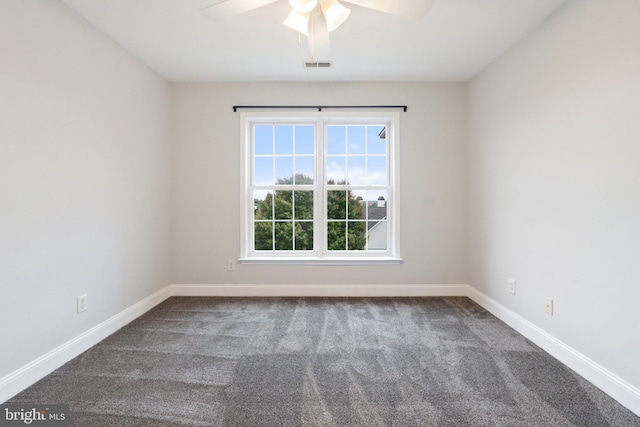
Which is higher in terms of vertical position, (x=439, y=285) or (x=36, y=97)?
(x=36, y=97)

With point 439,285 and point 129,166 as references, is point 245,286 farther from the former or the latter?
point 439,285

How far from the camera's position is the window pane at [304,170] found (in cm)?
339

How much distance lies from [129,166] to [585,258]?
3.55m

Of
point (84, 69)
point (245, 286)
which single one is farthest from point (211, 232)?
point (84, 69)

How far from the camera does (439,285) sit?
3.25 metres

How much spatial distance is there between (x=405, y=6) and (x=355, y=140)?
1.87 m

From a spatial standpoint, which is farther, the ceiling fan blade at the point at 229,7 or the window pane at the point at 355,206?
the window pane at the point at 355,206

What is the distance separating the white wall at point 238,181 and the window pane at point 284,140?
330 mm

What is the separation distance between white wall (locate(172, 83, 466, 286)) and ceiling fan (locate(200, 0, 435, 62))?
1412 millimetres

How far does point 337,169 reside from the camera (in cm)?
339

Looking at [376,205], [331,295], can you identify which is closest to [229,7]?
[376,205]

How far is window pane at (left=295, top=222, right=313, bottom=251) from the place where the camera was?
339 cm

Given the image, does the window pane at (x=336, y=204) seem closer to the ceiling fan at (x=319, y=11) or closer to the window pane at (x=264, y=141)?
the window pane at (x=264, y=141)

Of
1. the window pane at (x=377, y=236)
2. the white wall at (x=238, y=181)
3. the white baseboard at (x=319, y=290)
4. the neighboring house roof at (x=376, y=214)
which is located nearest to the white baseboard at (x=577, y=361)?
the white baseboard at (x=319, y=290)
